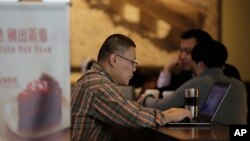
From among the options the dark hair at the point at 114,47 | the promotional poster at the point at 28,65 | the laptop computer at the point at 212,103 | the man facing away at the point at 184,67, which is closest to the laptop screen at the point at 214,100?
the laptop computer at the point at 212,103

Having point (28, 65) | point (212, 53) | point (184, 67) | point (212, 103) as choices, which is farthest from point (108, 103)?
point (184, 67)

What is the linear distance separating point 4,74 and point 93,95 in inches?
38.4

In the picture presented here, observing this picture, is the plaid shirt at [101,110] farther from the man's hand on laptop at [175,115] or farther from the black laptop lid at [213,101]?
the black laptop lid at [213,101]

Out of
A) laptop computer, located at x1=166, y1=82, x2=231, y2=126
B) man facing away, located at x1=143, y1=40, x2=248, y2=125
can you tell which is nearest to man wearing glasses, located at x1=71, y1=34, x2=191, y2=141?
laptop computer, located at x1=166, y1=82, x2=231, y2=126

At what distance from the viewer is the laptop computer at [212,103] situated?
2.97 meters

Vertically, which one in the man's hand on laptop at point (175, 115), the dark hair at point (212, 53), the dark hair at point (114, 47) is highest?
the dark hair at point (114, 47)

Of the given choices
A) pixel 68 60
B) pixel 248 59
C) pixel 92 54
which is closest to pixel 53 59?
pixel 68 60

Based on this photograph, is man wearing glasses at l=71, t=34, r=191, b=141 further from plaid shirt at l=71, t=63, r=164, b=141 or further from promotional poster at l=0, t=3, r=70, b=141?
promotional poster at l=0, t=3, r=70, b=141

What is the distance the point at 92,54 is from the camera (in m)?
5.61

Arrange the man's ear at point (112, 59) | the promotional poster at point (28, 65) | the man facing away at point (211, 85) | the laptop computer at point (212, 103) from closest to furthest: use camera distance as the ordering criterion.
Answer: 1. the promotional poster at point (28, 65)
2. the man's ear at point (112, 59)
3. the laptop computer at point (212, 103)
4. the man facing away at point (211, 85)

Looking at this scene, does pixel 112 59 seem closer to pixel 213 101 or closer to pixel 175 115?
pixel 175 115

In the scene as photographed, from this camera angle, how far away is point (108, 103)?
8.34 ft

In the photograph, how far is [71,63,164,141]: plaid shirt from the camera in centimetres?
253

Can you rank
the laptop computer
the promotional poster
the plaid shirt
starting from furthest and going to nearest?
the laptop computer, the plaid shirt, the promotional poster
